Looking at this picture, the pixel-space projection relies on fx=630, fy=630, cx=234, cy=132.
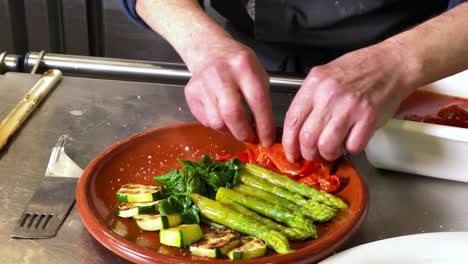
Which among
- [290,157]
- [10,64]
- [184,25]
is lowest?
[10,64]

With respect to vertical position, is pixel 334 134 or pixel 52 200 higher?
pixel 334 134

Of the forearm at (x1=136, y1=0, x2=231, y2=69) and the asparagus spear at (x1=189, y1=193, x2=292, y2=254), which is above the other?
the forearm at (x1=136, y1=0, x2=231, y2=69)

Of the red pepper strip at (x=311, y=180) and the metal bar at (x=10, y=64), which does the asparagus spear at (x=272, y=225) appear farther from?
the metal bar at (x=10, y=64)

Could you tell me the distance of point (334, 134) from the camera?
0.90m

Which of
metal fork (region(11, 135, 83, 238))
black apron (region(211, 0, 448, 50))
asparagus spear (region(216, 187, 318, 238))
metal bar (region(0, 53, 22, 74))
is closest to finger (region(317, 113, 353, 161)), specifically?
asparagus spear (region(216, 187, 318, 238))

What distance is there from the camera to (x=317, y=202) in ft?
3.01

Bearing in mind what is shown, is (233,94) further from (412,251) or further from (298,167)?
(412,251)

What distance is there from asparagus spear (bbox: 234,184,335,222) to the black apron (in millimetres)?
566

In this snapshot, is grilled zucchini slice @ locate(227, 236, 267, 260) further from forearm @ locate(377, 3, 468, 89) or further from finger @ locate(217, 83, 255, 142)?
forearm @ locate(377, 3, 468, 89)

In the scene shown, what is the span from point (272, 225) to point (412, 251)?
0.19 m

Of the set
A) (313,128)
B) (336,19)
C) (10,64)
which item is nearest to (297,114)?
(313,128)

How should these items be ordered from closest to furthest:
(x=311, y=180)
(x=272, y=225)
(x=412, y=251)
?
(x=412, y=251) < (x=272, y=225) < (x=311, y=180)

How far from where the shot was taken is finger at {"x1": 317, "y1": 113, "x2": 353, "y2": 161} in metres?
0.89

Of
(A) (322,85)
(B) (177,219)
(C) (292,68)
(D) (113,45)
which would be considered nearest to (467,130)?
(A) (322,85)
